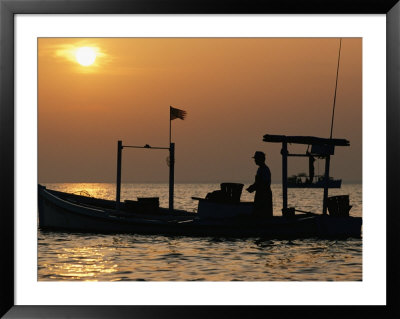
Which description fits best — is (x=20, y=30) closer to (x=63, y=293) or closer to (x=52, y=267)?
(x=63, y=293)

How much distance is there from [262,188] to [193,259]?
2.02 m

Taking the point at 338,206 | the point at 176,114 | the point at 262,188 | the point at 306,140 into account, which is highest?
the point at 176,114

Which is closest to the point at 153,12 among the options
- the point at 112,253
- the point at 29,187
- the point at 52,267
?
the point at 29,187

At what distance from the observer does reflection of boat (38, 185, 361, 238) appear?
1616 cm

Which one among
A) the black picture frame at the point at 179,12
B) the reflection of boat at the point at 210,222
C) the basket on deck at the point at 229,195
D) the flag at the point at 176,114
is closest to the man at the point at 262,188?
the reflection of boat at the point at 210,222

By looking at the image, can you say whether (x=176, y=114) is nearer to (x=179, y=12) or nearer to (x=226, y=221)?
(x=226, y=221)

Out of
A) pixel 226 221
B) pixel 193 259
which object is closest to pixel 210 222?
pixel 226 221

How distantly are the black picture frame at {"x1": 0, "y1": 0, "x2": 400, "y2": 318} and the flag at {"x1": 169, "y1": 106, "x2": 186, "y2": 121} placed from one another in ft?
36.9

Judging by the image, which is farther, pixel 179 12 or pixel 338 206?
pixel 338 206

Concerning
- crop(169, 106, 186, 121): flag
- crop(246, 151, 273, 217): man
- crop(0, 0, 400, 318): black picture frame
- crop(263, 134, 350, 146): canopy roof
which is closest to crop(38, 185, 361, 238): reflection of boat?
crop(246, 151, 273, 217): man

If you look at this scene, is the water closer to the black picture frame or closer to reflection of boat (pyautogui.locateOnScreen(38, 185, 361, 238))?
reflection of boat (pyautogui.locateOnScreen(38, 185, 361, 238))

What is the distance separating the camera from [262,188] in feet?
48.0

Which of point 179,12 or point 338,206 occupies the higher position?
point 179,12

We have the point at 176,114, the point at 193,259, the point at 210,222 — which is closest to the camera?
the point at 193,259
